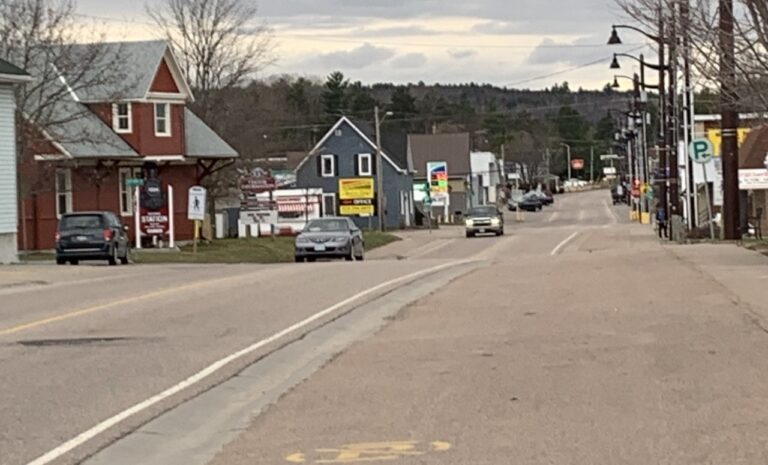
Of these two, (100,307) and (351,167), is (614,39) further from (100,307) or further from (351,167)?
(351,167)

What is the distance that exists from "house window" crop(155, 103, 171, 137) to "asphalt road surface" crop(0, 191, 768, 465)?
1223 inches

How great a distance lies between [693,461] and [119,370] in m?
6.71

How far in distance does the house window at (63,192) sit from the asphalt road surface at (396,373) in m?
29.8

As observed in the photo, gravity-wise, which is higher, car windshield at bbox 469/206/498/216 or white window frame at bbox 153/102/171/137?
white window frame at bbox 153/102/171/137

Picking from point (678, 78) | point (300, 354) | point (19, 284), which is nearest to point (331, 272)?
point (19, 284)

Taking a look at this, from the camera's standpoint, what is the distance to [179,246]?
181 ft

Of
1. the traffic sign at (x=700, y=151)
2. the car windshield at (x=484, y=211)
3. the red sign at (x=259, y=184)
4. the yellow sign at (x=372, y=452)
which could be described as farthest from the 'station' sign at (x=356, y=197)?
the yellow sign at (x=372, y=452)

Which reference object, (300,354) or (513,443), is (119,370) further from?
(513,443)

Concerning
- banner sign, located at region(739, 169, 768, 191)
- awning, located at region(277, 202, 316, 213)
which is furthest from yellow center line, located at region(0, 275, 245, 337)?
awning, located at region(277, 202, 316, 213)

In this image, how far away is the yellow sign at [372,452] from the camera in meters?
8.81

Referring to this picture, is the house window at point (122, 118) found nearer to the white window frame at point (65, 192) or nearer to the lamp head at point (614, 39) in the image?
the white window frame at point (65, 192)

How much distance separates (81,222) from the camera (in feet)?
129

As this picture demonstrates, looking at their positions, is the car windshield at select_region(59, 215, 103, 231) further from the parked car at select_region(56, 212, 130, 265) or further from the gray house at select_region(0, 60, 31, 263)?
the gray house at select_region(0, 60, 31, 263)

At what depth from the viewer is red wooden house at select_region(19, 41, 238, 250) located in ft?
171
